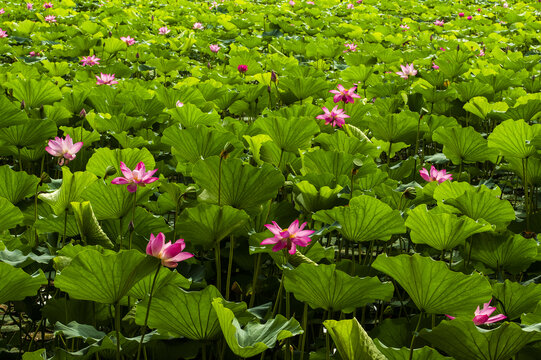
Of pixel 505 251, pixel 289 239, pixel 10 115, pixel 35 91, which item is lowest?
pixel 35 91

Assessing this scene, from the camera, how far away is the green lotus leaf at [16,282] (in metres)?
1.00

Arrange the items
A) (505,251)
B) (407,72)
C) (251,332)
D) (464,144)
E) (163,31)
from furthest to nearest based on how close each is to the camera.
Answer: (163,31) < (407,72) < (464,144) < (505,251) < (251,332)

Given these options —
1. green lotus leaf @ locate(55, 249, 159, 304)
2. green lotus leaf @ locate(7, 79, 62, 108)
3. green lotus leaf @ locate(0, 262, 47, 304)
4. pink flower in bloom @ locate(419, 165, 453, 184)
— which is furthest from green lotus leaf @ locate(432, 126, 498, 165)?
green lotus leaf @ locate(7, 79, 62, 108)

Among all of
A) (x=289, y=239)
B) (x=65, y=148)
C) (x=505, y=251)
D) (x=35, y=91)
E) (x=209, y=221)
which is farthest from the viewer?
(x=35, y=91)

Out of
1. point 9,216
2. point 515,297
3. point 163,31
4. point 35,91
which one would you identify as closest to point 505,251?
point 515,297

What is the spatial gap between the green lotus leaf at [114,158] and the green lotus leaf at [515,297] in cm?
95

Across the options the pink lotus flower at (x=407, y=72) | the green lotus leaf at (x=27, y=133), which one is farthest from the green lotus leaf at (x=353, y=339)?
the pink lotus flower at (x=407, y=72)

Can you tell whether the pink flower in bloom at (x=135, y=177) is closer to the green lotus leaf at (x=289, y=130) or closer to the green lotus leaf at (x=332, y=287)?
the green lotus leaf at (x=332, y=287)

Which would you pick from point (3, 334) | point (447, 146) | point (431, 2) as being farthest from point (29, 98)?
point (431, 2)

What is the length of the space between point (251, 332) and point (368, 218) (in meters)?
0.42

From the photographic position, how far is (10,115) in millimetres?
1768

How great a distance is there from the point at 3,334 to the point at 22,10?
5.59m

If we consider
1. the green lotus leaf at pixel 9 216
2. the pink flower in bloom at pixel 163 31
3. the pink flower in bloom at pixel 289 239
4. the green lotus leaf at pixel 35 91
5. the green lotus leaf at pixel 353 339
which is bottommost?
the pink flower in bloom at pixel 163 31

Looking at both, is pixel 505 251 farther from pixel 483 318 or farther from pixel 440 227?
pixel 483 318
